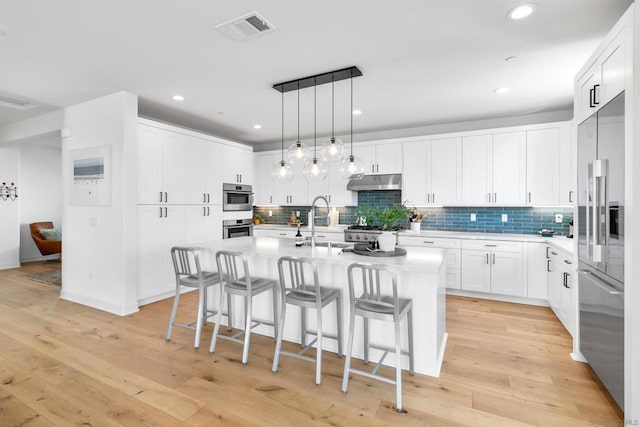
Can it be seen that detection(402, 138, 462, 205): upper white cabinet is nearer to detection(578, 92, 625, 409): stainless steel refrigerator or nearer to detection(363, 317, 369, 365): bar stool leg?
detection(578, 92, 625, 409): stainless steel refrigerator

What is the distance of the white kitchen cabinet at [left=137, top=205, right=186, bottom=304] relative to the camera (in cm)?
422

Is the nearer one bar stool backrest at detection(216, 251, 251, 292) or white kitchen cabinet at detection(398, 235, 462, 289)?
bar stool backrest at detection(216, 251, 251, 292)

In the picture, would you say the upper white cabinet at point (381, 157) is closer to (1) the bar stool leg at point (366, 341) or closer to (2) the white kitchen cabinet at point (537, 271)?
(2) the white kitchen cabinet at point (537, 271)

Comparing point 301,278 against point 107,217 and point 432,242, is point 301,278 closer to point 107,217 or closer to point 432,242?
point 432,242

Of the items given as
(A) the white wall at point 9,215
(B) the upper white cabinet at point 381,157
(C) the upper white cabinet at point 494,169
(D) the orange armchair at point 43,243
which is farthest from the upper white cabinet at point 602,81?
(A) the white wall at point 9,215

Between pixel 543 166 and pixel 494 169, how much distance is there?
1.97 feet

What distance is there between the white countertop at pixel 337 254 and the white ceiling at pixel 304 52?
1806 millimetres

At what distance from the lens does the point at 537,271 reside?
4.24m

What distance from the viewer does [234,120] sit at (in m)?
5.12

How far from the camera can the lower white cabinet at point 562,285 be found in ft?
10.1

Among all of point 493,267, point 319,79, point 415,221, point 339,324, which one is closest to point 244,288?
point 339,324

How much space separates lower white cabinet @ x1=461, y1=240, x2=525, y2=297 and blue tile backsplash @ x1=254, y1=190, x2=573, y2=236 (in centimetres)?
63

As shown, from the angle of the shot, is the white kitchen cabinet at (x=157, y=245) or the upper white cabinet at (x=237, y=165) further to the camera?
the upper white cabinet at (x=237, y=165)

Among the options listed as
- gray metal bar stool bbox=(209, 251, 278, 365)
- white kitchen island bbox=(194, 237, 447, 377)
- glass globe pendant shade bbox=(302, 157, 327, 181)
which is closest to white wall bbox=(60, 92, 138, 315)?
white kitchen island bbox=(194, 237, 447, 377)
